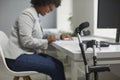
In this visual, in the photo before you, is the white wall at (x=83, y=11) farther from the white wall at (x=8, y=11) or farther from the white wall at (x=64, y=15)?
the white wall at (x=8, y=11)

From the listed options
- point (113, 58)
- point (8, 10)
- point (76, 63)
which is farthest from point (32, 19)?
point (8, 10)

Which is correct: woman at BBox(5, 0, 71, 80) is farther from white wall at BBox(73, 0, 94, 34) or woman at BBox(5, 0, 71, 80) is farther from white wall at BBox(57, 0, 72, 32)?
white wall at BBox(57, 0, 72, 32)


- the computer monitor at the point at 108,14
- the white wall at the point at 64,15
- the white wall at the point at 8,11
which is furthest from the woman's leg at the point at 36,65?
the white wall at the point at 8,11

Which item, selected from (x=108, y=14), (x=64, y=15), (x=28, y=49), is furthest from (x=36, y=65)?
(x=64, y=15)

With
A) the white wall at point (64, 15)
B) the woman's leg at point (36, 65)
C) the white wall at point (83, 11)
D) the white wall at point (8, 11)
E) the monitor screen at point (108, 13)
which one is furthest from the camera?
the white wall at point (8, 11)

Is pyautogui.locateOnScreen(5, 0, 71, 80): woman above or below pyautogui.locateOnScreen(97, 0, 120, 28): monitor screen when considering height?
below

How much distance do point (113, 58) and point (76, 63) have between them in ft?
0.85

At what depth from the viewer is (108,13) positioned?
204 centimetres

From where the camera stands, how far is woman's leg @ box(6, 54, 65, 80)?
5.93ft

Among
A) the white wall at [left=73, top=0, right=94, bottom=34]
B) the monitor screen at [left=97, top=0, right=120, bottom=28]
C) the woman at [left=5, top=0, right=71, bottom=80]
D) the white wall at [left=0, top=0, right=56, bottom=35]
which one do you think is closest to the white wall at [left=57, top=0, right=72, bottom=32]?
the white wall at [left=0, top=0, right=56, bottom=35]

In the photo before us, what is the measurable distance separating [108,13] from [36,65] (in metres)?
0.79

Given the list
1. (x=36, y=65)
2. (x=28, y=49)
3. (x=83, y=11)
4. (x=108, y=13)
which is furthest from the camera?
(x=83, y=11)

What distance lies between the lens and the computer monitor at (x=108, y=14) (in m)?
2.02

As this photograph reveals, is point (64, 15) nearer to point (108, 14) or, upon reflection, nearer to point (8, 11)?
point (8, 11)
